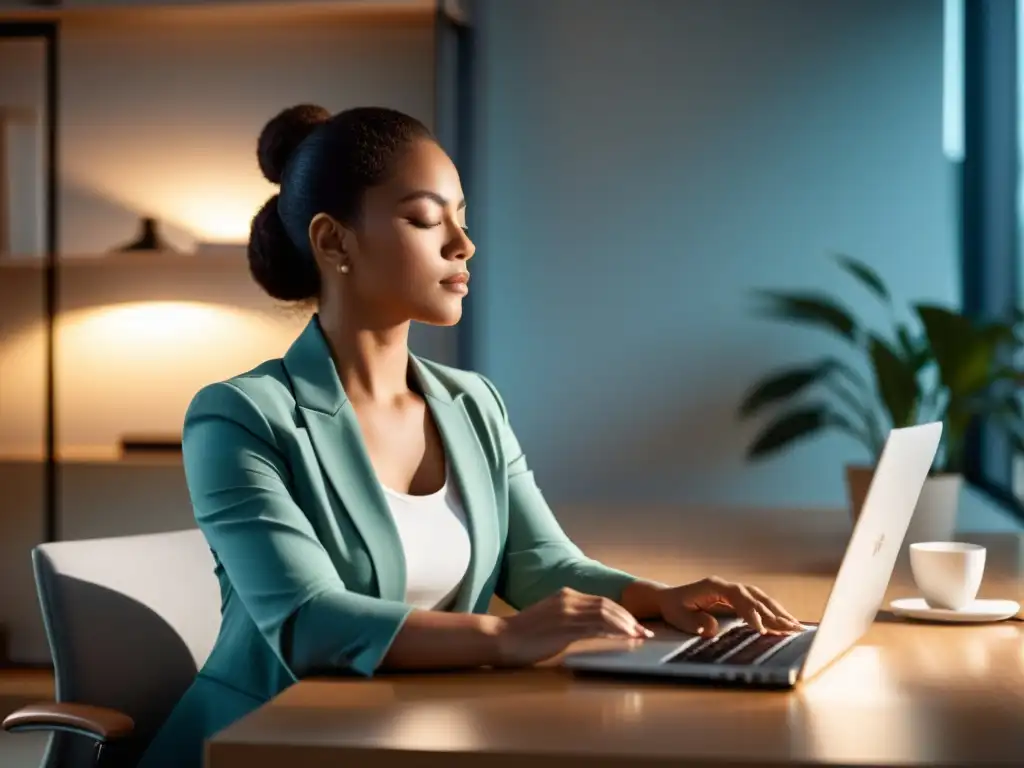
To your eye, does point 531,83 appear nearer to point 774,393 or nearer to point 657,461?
point 657,461

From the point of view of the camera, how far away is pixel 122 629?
1838 millimetres

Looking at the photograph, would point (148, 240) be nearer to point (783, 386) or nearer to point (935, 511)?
point (783, 386)

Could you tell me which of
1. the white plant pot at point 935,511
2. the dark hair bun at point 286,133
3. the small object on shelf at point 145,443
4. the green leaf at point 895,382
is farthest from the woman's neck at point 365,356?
the small object on shelf at point 145,443

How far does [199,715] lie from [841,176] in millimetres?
3295

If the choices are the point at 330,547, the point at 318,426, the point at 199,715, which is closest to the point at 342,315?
the point at 318,426

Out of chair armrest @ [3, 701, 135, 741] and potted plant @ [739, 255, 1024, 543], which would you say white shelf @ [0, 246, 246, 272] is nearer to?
potted plant @ [739, 255, 1024, 543]

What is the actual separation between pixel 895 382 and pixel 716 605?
4.48 ft

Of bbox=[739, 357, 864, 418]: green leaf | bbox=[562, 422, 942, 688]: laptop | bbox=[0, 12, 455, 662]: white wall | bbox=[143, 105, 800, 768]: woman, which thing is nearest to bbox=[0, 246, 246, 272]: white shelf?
bbox=[0, 12, 455, 662]: white wall

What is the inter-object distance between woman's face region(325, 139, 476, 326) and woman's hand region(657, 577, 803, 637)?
411 millimetres

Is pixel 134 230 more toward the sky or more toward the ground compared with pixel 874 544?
more toward the sky

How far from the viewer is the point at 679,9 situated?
4.45m

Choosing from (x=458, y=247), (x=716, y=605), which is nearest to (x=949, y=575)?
(x=716, y=605)

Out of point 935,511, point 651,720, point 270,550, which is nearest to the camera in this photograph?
point 651,720

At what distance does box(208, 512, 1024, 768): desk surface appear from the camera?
3.56 ft
